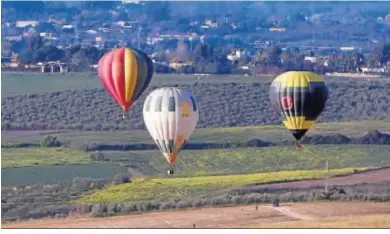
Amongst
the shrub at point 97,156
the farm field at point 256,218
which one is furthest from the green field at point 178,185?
the shrub at point 97,156

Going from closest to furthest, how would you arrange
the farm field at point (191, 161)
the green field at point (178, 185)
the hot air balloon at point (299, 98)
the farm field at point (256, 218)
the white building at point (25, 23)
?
the farm field at point (256, 218)
the hot air balloon at point (299, 98)
the green field at point (178, 185)
the farm field at point (191, 161)
the white building at point (25, 23)

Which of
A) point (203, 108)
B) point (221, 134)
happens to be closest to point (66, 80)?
point (203, 108)

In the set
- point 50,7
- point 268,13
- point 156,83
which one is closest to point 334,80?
point 156,83

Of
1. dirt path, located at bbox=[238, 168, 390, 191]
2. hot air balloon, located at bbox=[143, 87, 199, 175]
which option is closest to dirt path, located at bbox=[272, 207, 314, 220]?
hot air balloon, located at bbox=[143, 87, 199, 175]

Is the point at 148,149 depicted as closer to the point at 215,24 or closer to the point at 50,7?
the point at 215,24

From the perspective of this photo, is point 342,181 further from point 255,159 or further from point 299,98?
point 255,159

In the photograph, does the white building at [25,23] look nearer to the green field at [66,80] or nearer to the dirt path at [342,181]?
the green field at [66,80]

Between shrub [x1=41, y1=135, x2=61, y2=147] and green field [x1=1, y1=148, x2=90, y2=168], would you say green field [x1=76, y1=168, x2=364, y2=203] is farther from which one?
shrub [x1=41, y1=135, x2=61, y2=147]
